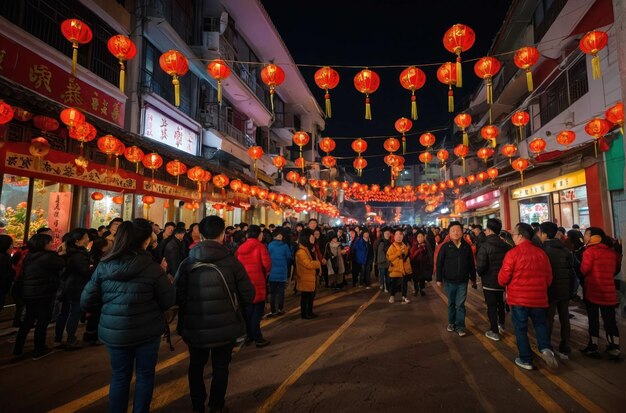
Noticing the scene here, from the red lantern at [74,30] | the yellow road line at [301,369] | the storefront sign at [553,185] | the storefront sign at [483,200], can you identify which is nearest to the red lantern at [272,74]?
the red lantern at [74,30]

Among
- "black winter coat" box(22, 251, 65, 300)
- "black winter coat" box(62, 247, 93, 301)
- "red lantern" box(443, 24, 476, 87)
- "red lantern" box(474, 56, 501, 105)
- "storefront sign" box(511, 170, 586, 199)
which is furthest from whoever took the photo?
"storefront sign" box(511, 170, 586, 199)

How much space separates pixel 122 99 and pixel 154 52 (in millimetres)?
3334

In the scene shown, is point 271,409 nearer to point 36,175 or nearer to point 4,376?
point 4,376

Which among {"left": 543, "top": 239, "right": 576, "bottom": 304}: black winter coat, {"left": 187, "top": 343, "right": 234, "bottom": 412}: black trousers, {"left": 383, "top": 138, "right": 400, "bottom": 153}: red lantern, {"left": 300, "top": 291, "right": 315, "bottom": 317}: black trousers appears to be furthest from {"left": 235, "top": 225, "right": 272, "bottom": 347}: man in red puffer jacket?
{"left": 383, "top": 138, "right": 400, "bottom": 153}: red lantern

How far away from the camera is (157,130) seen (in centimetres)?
1326

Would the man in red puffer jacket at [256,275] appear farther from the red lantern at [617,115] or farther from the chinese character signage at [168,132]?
the red lantern at [617,115]

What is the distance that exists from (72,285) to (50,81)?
644 cm

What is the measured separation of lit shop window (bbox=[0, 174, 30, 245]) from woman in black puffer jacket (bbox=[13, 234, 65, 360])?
405cm

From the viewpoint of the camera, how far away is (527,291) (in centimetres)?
447

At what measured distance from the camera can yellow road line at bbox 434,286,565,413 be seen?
3.59 metres

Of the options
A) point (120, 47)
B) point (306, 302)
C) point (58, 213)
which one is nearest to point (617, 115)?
point (306, 302)

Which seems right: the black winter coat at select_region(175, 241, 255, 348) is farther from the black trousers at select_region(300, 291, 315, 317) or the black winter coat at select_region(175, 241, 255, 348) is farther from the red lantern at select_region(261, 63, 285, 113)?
the red lantern at select_region(261, 63, 285, 113)

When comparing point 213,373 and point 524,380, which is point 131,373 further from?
point 524,380

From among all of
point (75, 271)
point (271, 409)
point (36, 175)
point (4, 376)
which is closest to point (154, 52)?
point (36, 175)
